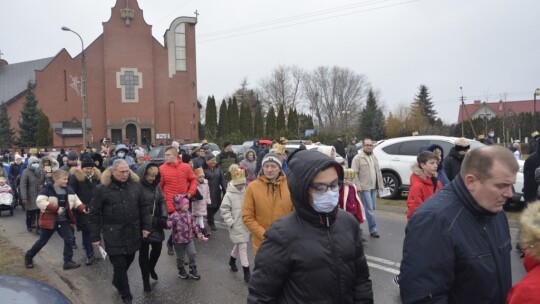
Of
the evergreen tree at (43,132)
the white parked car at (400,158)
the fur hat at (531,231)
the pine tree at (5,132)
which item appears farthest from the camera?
the pine tree at (5,132)

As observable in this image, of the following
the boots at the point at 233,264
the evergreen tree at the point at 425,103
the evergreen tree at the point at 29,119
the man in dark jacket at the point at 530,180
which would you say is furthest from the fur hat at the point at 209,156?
the evergreen tree at the point at 425,103

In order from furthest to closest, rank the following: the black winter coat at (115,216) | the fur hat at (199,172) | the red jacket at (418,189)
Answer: the fur hat at (199,172)
the red jacket at (418,189)
the black winter coat at (115,216)

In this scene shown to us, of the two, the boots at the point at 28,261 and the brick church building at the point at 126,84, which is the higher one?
the brick church building at the point at 126,84

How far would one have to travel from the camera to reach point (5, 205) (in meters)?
13.0

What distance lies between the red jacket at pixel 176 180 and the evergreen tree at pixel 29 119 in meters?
45.5

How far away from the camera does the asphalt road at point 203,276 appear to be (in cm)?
A: 602

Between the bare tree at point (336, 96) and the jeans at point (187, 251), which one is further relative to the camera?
the bare tree at point (336, 96)

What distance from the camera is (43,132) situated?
149 feet

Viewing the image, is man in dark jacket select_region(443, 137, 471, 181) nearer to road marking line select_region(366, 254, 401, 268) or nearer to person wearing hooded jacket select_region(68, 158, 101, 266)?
road marking line select_region(366, 254, 401, 268)

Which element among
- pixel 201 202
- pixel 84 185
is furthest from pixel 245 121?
pixel 84 185

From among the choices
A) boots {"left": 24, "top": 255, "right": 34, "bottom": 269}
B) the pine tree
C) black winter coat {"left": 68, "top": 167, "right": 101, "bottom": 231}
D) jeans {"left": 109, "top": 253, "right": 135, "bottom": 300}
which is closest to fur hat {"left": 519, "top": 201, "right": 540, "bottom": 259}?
jeans {"left": 109, "top": 253, "right": 135, "bottom": 300}

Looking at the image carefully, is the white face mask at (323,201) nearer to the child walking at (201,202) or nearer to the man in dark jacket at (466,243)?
the man in dark jacket at (466,243)

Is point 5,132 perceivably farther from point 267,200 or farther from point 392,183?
point 267,200

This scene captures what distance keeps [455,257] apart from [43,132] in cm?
4936
